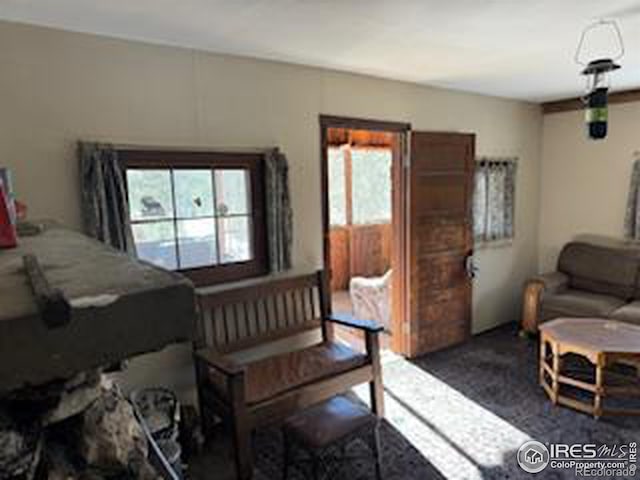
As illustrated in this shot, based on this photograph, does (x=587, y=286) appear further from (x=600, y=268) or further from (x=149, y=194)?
(x=149, y=194)

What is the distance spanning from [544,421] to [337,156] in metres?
4.30

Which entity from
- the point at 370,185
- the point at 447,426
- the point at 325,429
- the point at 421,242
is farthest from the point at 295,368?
the point at 370,185

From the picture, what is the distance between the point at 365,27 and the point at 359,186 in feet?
13.7

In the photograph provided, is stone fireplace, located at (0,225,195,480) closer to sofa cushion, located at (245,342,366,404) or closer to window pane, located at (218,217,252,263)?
sofa cushion, located at (245,342,366,404)

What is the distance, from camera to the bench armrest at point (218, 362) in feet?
7.21

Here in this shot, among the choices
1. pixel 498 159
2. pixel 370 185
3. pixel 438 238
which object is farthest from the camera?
pixel 370 185

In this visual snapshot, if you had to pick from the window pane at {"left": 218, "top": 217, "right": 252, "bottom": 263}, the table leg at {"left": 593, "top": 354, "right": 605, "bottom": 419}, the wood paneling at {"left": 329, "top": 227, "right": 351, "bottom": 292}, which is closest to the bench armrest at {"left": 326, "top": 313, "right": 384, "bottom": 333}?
the window pane at {"left": 218, "top": 217, "right": 252, "bottom": 263}

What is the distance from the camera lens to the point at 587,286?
14.2 ft

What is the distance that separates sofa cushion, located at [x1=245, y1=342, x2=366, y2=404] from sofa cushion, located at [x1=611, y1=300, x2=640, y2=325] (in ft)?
7.70

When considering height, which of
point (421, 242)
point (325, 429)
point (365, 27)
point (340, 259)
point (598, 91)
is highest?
point (365, 27)

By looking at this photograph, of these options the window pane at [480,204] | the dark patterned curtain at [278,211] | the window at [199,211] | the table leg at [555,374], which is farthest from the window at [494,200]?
the window at [199,211]

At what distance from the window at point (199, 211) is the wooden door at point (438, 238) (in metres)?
1.45

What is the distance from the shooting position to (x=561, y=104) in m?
4.62

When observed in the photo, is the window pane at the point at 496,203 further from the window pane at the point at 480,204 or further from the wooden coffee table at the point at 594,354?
the wooden coffee table at the point at 594,354
